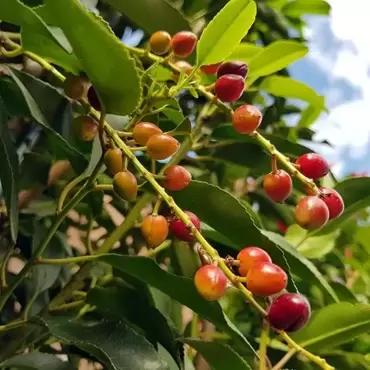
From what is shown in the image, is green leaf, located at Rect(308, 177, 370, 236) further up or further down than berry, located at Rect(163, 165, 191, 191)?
further down

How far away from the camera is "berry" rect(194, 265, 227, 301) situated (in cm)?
34

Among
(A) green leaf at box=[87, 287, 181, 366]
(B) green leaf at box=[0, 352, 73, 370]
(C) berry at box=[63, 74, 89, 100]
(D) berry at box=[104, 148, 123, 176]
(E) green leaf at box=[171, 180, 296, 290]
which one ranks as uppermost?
(C) berry at box=[63, 74, 89, 100]

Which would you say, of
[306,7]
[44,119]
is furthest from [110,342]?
[306,7]

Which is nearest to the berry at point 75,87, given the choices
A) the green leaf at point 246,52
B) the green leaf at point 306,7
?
the green leaf at point 246,52

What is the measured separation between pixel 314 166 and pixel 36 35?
19 cm

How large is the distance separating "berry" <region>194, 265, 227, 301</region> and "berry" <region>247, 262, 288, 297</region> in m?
0.01

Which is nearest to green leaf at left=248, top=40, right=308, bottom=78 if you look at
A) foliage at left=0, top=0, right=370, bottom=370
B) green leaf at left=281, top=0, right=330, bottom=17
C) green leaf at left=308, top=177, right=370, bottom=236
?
foliage at left=0, top=0, right=370, bottom=370

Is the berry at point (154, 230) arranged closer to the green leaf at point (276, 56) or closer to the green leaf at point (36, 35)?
the green leaf at point (36, 35)

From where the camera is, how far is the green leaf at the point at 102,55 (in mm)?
332

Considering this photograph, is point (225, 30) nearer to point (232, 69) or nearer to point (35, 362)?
point (232, 69)

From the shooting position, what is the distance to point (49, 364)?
436 mm

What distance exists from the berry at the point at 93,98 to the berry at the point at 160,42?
47 mm

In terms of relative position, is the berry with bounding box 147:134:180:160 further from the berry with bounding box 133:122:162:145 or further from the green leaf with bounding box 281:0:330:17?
the green leaf with bounding box 281:0:330:17

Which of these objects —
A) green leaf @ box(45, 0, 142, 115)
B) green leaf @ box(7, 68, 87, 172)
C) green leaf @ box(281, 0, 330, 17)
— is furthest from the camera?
green leaf @ box(281, 0, 330, 17)
